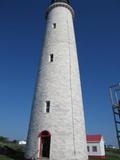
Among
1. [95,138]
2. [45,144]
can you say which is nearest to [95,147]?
[95,138]

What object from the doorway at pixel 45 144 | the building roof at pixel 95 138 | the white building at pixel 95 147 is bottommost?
the doorway at pixel 45 144

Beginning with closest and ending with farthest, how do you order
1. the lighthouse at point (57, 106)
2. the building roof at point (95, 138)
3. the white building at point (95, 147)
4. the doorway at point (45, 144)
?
1. the lighthouse at point (57, 106)
2. the doorway at point (45, 144)
3. the white building at point (95, 147)
4. the building roof at point (95, 138)

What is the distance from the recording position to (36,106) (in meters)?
17.2

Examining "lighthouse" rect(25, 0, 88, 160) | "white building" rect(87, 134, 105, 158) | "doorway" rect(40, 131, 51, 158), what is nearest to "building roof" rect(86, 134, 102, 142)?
"white building" rect(87, 134, 105, 158)

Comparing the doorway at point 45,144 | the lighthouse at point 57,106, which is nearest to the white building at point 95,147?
the lighthouse at point 57,106

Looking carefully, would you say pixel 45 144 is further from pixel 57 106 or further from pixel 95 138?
pixel 95 138

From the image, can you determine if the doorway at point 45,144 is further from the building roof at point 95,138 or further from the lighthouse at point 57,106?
the building roof at point 95,138

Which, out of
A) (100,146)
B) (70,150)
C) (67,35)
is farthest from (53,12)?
(100,146)

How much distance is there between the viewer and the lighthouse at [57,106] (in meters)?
15.3

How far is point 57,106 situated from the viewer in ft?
53.6

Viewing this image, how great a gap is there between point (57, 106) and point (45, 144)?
10.7ft

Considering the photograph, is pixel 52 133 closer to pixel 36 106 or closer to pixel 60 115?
pixel 60 115

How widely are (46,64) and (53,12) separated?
6.63 m

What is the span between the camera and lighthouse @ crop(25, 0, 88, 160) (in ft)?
50.1
